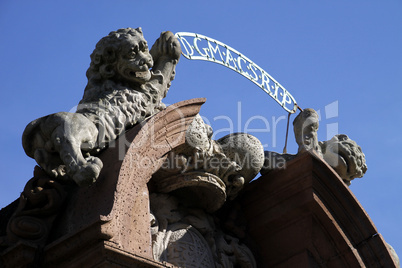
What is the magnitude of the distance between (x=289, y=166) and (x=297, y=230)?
21.4 inches

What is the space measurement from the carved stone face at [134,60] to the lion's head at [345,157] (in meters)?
1.97

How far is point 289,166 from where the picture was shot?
7969 mm

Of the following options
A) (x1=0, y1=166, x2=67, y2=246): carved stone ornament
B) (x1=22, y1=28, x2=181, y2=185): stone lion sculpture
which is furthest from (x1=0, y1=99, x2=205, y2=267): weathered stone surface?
(x1=22, y1=28, x2=181, y2=185): stone lion sculpture

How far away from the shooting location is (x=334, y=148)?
331 inches

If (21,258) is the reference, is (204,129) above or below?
above

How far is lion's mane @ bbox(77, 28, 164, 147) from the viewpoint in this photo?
6.91m

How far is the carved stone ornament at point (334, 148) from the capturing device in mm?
8352

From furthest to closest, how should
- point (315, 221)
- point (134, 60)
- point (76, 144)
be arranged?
point (315, 221) < point (134, 60) < point (76, 144)

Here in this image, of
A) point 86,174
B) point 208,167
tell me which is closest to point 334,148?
point 208,167

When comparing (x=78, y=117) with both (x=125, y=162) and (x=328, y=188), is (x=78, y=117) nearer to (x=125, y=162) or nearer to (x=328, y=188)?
(x=125, y=162)

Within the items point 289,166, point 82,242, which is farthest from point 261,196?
point 82,242

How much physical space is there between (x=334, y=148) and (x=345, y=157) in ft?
0.41

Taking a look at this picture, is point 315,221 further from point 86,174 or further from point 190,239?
point 86,174

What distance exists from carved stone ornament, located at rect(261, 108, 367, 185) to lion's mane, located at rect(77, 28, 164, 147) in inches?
61.4
